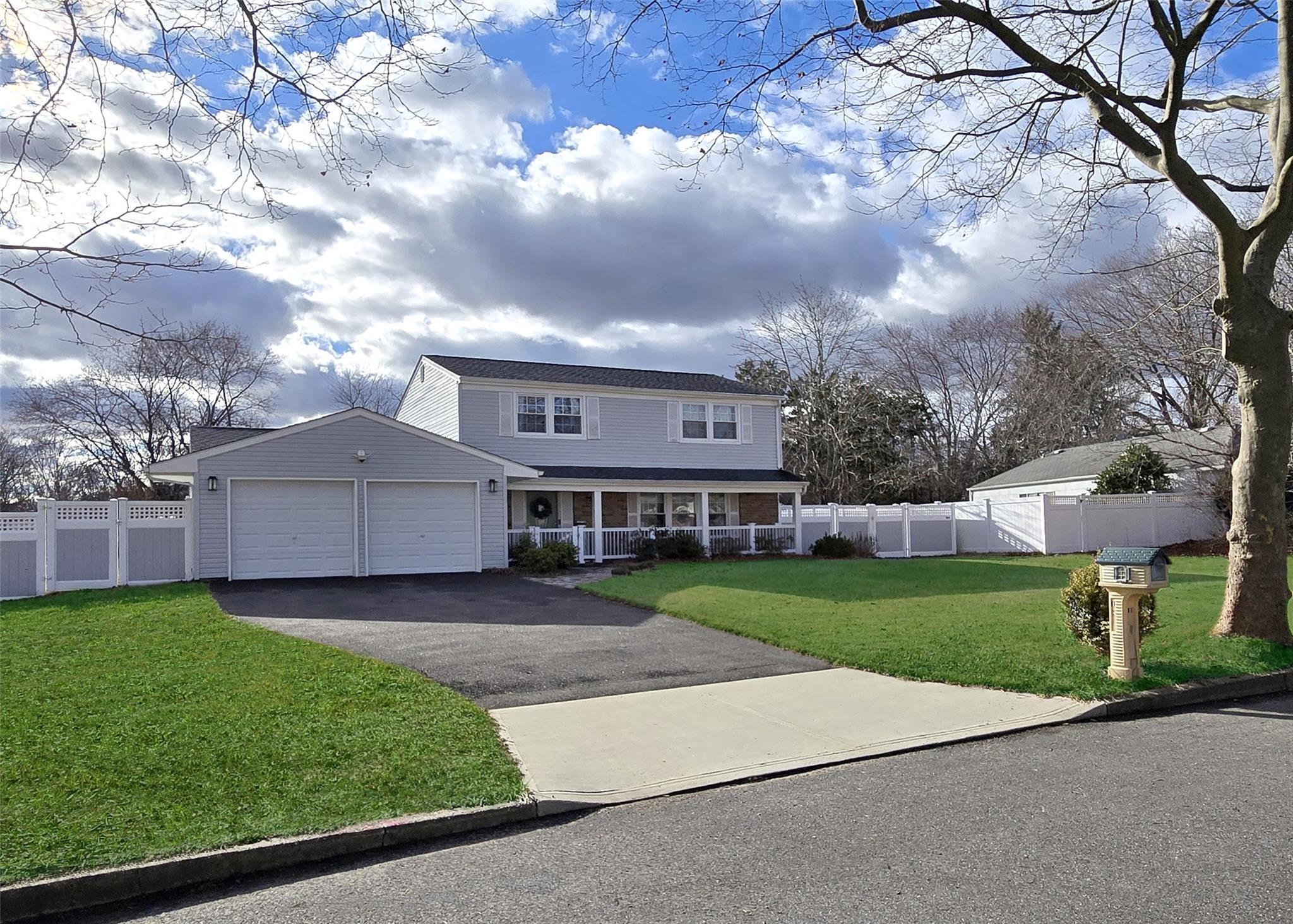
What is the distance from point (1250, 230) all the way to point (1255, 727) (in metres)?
5.64

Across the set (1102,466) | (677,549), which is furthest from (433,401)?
(1102,466)

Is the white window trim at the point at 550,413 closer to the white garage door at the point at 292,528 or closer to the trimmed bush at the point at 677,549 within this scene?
the trimmed bush at the point at 677,549

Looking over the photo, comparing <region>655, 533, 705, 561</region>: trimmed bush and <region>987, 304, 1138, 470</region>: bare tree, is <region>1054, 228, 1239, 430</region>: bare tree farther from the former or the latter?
<region>655, 533, 705, 561</region>: trimmed bush

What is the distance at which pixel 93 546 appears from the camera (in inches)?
676

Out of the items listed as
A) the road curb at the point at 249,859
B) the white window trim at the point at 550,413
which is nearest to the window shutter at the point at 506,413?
the white window trim at the point at 550,413

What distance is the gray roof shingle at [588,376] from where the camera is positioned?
2533cm

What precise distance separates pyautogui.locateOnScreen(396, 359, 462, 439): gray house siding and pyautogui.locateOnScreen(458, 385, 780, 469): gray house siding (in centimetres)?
73

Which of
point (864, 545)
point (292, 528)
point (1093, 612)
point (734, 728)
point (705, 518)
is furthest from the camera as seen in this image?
point (864, 545)

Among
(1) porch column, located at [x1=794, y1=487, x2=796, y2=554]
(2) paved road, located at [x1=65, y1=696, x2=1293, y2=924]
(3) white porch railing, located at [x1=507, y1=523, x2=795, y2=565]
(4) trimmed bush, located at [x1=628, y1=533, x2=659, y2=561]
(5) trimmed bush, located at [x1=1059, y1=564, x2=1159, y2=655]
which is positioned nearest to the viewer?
(2) paved road, located at [x1=65, y1=696, x2=1293, y2=924]

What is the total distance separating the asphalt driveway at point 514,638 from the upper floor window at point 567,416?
877cm

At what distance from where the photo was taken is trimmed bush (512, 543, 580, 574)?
2098 cm

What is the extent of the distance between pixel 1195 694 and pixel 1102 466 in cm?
2419

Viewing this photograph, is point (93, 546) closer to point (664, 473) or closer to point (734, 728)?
point (664, 473)

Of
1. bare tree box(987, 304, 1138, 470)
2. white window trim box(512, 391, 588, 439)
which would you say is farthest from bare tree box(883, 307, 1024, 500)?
white window trim box(512, 391, 588, 439)
